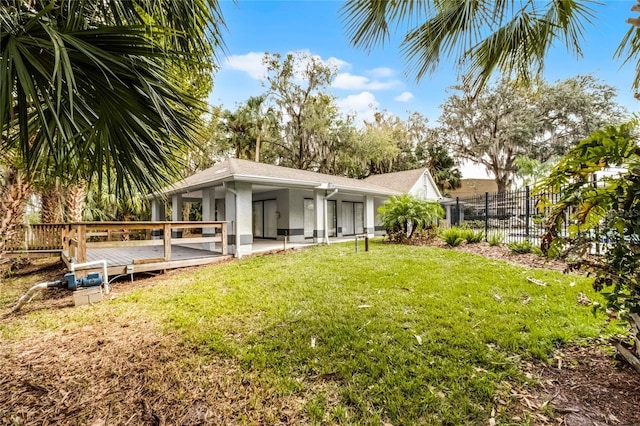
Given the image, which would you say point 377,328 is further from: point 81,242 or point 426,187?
point 426,187

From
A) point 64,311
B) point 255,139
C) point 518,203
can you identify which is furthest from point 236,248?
point 255,139

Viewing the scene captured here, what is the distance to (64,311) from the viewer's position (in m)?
4.83

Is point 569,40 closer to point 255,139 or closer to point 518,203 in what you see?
point 518,203

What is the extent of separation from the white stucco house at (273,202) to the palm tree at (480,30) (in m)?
6.69

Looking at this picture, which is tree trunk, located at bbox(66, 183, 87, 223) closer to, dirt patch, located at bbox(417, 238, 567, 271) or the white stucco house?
the white stucco house

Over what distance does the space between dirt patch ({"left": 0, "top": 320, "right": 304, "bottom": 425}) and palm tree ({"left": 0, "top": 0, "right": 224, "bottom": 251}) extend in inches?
72.1

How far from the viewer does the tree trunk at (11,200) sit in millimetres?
5082

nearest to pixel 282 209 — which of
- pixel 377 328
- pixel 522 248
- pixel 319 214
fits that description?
pixel 319 214

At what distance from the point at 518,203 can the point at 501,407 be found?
9.20 metres

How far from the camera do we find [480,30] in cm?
329

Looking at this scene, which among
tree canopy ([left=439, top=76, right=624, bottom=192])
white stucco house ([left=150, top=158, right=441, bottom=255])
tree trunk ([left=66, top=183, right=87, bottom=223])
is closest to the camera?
white stucco house ([left=150, top=158, right=441, bottom=255])

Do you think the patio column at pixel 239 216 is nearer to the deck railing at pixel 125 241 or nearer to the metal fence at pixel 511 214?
the deck railing at pixel 125 241

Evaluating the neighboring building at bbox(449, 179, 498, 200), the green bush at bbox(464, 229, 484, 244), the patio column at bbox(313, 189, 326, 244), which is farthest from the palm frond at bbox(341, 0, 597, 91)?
the neighboring building at bbox(449, 179, 498, 200)

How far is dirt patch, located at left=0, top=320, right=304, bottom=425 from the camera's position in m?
2.29
